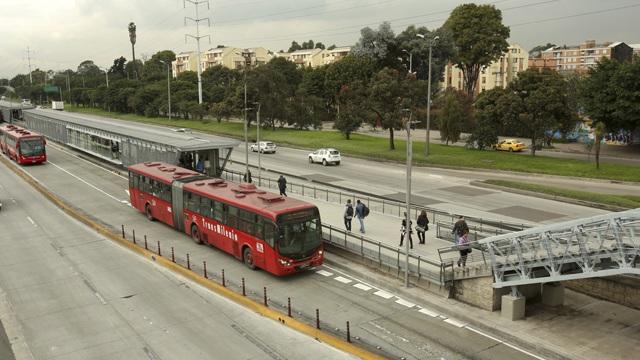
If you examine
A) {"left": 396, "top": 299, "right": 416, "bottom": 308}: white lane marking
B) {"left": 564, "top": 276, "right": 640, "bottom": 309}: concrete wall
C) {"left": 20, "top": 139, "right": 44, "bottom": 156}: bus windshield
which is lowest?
{"left": 396, "top": 299, "right": 416, "bottom": 308}: white lane marking

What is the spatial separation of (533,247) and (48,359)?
14235mm

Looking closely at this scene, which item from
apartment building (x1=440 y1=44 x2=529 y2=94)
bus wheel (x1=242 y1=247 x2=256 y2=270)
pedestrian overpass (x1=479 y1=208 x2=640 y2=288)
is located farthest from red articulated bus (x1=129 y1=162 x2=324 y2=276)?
apartment building (x1=440 y1=44 x2=529 y2=94)

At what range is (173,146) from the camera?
121 feet

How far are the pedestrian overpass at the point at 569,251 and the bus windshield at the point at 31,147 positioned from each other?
4766cm

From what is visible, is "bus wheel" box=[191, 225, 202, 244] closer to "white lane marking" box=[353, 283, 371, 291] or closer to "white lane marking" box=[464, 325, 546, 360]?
"white lane marking" box=[353, 283, 371, 291]

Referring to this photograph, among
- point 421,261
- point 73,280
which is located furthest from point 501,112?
point 73,280

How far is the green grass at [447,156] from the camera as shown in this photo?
1706 inches

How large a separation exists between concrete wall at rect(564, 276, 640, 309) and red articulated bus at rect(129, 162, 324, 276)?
375 inches

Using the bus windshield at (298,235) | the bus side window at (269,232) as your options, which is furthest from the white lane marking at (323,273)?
the bus side window at (269,232)

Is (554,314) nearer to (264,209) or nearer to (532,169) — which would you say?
(264,209)

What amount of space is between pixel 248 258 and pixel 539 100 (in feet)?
121

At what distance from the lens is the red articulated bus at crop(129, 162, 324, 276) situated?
20125 mm

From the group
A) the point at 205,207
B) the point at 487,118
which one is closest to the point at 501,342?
the point at 205,207

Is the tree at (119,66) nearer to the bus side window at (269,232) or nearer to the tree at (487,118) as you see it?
the tree at (487,118)
